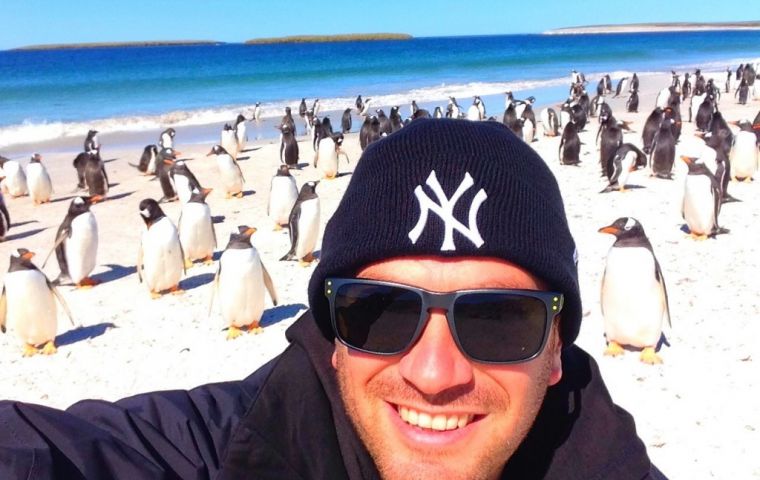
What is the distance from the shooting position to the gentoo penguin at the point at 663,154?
11.3 meters

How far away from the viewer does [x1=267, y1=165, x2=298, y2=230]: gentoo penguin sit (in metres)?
9.35

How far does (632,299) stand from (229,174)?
7.98 metres

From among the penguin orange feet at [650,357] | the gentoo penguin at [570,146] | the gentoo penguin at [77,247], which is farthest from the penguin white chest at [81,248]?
the gentoo penguin at [570,146]

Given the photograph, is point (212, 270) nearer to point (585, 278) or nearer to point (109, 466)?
point (585, 278)

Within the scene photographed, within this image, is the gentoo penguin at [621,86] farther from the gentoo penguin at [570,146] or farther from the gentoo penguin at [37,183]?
the gentoo penguin at [37,183]

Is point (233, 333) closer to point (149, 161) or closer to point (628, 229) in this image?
point (628, 229)

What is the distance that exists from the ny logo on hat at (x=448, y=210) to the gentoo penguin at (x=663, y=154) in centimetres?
1099

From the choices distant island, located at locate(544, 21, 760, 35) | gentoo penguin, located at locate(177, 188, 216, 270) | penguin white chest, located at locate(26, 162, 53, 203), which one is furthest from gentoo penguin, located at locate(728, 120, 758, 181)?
distant island, located at locate(544, 21, 760, 35)

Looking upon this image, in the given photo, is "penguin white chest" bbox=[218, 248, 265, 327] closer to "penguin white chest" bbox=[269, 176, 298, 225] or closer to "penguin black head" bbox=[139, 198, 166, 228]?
"penguin black head" bbox=[139, 198, 166, 228]

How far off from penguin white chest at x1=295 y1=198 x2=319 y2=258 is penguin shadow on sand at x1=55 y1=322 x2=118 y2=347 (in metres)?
2.21

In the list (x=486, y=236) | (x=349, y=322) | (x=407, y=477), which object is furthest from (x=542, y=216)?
(x=407, y=477)

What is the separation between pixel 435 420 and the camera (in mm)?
1337

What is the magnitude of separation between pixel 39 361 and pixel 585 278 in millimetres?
4858

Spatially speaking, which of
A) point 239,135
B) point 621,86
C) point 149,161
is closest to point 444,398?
point 149,161
